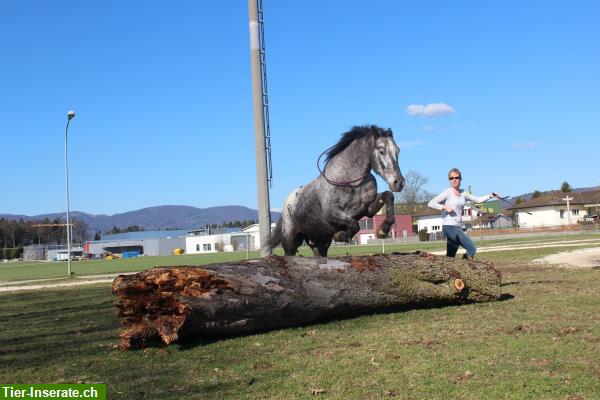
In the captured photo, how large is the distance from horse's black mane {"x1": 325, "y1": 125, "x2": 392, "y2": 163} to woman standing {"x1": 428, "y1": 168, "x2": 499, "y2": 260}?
1804mm

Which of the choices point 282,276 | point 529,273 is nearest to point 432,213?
point 529,273

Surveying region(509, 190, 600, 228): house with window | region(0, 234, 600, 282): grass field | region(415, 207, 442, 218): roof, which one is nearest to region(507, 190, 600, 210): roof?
region(509, 190, 600, 228): house with window

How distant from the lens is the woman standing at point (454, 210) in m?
9.70

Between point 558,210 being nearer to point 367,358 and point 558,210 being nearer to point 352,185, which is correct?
point 352,185

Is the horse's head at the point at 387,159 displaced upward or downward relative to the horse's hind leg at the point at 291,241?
upward

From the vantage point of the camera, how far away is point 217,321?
6.61 metres

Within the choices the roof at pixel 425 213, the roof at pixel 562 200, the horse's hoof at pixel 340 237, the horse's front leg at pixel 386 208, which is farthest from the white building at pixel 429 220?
the horse's front leg at pixel 386 208

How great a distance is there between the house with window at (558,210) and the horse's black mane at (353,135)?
7905 centimetres

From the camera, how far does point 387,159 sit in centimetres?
834

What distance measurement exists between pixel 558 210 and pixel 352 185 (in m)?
85.0

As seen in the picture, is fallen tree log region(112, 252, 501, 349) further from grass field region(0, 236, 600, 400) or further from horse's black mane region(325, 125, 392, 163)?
horse's black mane region(325, 125, 392, 163)

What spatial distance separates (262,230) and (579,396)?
9658mm

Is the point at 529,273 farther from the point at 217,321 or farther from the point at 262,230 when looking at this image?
the point at 217,321

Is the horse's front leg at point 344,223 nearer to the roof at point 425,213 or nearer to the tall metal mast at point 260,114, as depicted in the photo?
the tall metal mast at point 260,114
